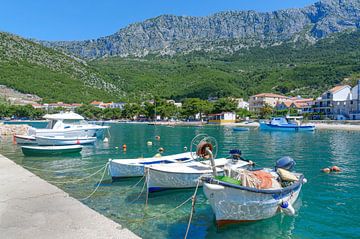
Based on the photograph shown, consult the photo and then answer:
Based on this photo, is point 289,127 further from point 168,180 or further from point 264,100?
point 264,100

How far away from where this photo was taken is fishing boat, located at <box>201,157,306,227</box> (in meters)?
9.98

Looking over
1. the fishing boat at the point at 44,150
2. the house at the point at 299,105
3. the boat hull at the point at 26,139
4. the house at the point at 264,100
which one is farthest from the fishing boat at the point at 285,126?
the house at the point at 264,100

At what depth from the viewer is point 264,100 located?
140375mm

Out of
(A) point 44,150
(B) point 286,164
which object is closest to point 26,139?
(A) point 44,150

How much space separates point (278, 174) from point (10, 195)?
36.4 feet

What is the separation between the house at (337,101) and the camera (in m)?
105

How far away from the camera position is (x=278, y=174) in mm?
13141

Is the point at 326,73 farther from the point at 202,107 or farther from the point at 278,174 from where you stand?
the point at 278,174

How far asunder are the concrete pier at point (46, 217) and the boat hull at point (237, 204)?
3.27 m

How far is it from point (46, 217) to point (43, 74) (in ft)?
588

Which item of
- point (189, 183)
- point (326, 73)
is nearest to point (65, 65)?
point (326, 73)

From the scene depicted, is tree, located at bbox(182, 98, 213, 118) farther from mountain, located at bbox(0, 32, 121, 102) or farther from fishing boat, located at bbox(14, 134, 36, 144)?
fishing boat, located at bbox(14, 134, 36, 144)

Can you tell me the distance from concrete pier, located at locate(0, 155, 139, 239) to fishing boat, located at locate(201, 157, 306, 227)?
10.9 feet

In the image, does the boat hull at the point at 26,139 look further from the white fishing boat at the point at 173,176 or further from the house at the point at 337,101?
the house at the point at 337,101
